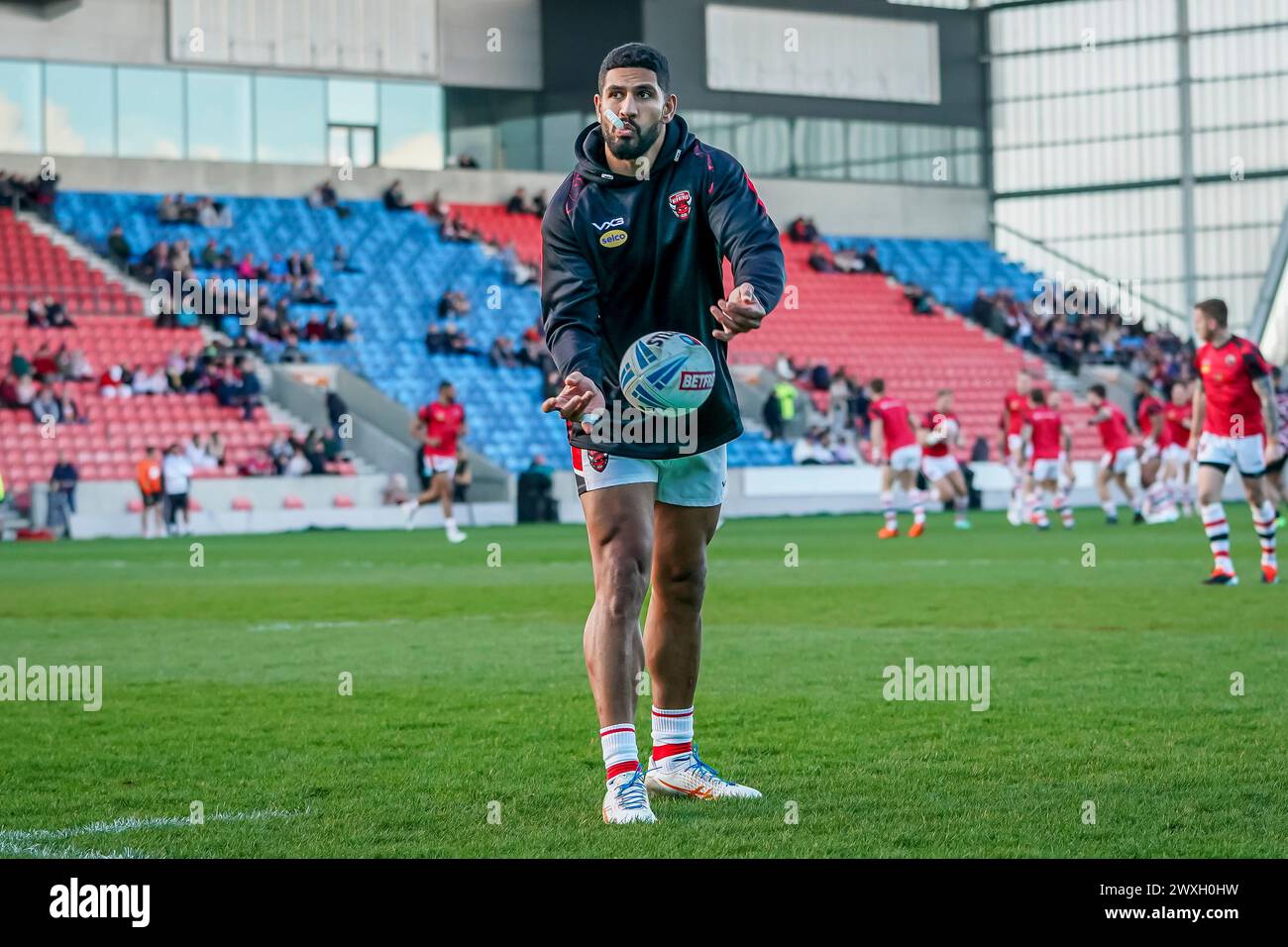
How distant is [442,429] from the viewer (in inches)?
1104

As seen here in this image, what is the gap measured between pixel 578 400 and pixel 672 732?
1349 mm

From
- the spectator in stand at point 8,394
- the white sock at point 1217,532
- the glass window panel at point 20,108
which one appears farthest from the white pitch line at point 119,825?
the glass window panel at point 20,108

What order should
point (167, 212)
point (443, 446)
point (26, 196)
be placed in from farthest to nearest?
point (167, 212) → point (26, 196) → point (443, 446)

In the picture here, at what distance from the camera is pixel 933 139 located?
54.8 metres

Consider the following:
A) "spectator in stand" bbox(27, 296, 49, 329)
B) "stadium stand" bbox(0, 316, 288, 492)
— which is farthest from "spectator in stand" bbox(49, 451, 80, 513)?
"spectator in stand" bbox(27, 296, 49, 329)

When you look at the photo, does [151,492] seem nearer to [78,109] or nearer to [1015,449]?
[1015,449]

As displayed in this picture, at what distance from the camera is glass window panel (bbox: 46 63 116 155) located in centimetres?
4259

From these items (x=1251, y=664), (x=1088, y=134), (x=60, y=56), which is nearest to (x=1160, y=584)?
(x=1251, y=664)

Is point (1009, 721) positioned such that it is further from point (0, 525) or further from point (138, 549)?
point (0, 525)

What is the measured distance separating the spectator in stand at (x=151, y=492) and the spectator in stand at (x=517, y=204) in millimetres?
17628

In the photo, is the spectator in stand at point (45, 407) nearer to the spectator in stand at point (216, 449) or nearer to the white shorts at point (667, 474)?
the spectator in stand at point (216, 449)

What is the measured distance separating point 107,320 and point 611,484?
3350cm

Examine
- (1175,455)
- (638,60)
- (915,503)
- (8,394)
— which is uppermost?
(638,60)

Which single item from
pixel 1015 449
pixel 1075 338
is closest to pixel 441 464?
pixel 1015 449
